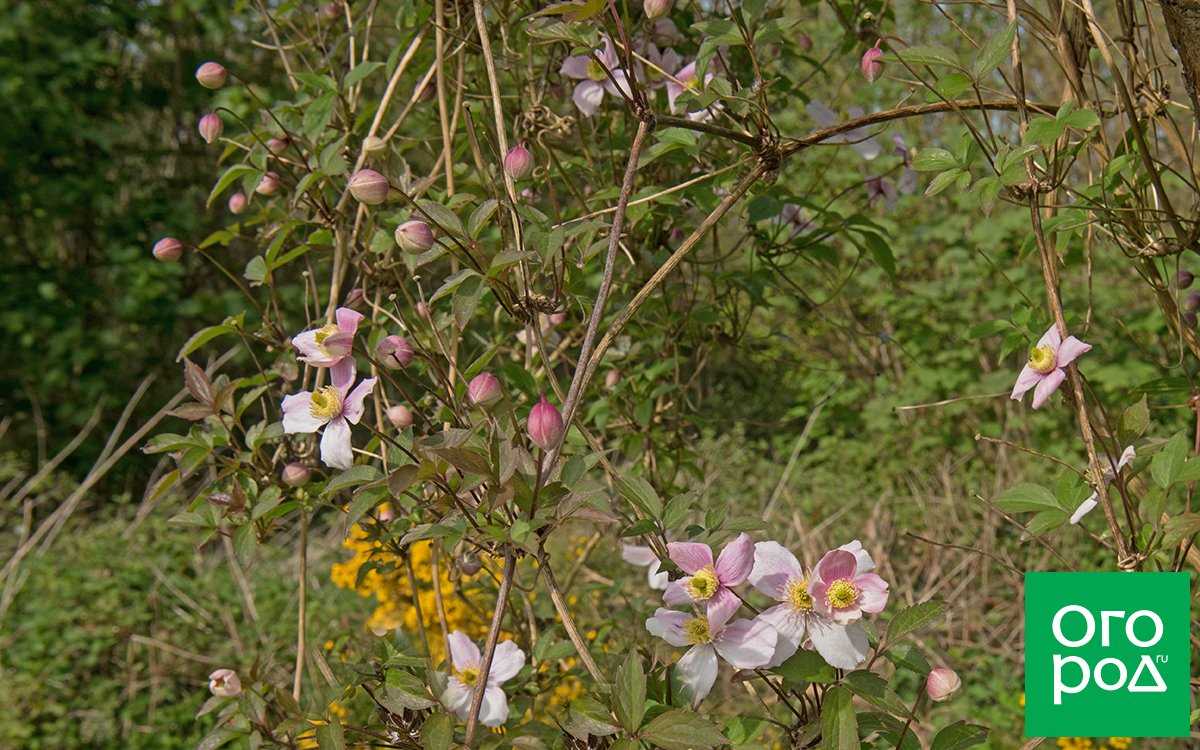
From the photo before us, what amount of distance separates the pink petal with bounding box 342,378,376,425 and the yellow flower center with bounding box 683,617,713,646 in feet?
0.77

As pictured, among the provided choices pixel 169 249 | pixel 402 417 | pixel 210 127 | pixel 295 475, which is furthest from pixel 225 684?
pixel 210 127

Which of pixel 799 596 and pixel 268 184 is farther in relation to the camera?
pixel 268 184

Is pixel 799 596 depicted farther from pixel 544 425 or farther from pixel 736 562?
pixel 544 425

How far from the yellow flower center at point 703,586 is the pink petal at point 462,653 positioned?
0.77 feet

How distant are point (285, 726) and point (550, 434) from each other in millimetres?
308

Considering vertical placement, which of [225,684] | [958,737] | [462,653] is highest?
[958,737]

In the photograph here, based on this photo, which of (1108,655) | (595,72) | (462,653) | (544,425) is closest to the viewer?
(544,425)

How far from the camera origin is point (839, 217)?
110 centimetres

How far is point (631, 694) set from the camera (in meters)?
0.60

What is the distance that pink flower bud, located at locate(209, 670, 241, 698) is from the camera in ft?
2.91

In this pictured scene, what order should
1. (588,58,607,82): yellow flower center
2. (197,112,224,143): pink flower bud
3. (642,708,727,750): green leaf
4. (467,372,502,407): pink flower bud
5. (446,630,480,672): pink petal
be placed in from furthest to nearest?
1. (197,112,224,143): pink flower bud
2. (588,58,607,82): yellow flower center
3. (446,630,480,672): pink petal
4. (467,372,502,407): pink flower bud
5. (642,708,727,750): green leaf

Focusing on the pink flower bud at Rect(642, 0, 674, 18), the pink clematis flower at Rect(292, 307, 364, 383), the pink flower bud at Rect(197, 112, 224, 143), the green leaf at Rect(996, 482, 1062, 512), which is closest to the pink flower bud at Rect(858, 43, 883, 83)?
the pink flower bud at Rect(642, 0, 674, 18)

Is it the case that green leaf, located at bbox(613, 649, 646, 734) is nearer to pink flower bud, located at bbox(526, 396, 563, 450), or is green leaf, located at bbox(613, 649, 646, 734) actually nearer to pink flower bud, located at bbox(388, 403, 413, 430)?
pink flower bud, located at bbox(526, 396, 563, 450)

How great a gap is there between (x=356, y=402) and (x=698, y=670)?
0.86 ft
